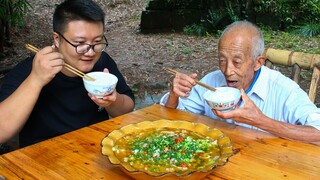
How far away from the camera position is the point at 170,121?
1978 millimetres

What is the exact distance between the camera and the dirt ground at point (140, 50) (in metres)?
6.20

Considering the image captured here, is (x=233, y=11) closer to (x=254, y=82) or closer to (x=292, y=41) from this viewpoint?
(x=292, y=41)

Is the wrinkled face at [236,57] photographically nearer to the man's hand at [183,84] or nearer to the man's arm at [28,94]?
the man's hand at [183,84]

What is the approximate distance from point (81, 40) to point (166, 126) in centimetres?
72

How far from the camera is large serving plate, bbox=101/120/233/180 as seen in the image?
1368 mm

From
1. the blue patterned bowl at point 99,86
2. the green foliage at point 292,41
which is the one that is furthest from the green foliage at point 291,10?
the blue patterned bowl at point 99,86

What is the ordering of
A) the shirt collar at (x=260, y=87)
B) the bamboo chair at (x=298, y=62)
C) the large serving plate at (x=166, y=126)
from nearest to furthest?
the large serving plate at (x=166, y=126)
the shirt collar at (x=260, y=87)
the bamboo chair at (x=298, y=62)

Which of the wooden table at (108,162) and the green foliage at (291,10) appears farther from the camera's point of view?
the green foliage at (291,10)

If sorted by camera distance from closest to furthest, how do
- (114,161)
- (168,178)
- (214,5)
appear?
(168,178) < (114,161) < (214,5)

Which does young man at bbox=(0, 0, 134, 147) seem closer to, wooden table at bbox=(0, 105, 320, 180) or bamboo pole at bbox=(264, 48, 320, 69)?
wooden table at bbox=(0, 105, 320, 180)

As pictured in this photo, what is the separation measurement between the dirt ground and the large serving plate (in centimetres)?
301

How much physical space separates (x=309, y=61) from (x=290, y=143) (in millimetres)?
823

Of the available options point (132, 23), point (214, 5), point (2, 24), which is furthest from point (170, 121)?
point (132, 23)

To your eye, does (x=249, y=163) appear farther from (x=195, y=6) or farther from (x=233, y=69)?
(x=195, y=6)
